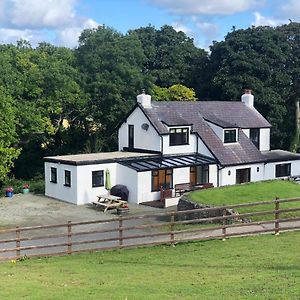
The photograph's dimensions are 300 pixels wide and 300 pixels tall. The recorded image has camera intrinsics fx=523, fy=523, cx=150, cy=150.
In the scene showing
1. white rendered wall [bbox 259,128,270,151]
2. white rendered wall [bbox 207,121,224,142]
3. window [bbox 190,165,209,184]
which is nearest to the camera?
window [bbox 190,165,209,184]

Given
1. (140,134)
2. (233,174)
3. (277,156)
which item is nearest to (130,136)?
(140,134)

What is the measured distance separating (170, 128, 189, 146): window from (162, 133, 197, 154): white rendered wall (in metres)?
0.27

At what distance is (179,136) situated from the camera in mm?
37938

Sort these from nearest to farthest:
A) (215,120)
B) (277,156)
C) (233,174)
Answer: (233,174) → (215,120) → (277,156)

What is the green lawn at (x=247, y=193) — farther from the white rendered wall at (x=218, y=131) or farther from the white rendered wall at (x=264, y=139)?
the white rendered wall at (x=264, y=139)

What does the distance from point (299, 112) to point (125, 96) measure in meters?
19.6

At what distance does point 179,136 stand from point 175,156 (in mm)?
1617

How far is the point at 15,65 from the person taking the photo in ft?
148

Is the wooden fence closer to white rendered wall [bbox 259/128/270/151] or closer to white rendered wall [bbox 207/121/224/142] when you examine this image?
white rendered wall [bbox 207/121/224/142]

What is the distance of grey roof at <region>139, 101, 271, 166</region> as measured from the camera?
124ft

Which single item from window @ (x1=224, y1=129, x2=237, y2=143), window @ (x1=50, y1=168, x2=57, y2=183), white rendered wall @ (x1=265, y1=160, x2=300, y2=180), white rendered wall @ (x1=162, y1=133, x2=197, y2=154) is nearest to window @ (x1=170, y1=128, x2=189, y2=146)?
white rendered wall @ (x1=162, y1=133, x2=197, y2=154)

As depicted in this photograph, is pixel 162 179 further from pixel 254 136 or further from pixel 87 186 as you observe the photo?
pixel 254 136

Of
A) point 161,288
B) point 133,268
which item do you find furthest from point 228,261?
point 161,288

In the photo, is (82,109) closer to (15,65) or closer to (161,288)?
(15,65)
